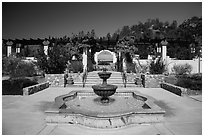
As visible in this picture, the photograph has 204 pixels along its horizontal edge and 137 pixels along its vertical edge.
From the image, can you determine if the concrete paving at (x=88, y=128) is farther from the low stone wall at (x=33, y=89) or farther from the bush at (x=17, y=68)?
the bush at (x=17, y=68)

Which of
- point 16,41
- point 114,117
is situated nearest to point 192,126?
point 114,117

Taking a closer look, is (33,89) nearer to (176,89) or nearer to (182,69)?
(176,89)

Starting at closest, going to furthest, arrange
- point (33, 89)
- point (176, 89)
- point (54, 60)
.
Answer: point (176, 89) < point (33, 89) < point (54, 60)

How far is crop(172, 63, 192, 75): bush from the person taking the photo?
21781mm

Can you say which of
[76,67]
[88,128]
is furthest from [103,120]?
[76,67]

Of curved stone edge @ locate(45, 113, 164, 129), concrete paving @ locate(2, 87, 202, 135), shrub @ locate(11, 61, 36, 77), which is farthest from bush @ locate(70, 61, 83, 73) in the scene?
curved stone edge @ locate(45, 113, 164, 129)

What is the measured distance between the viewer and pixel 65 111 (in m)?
6.43

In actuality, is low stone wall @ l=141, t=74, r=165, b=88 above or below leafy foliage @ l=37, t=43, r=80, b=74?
below

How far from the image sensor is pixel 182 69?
71.8 ft

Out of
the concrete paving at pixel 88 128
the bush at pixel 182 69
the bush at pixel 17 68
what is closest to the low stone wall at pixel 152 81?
the bush at pixel 182 69

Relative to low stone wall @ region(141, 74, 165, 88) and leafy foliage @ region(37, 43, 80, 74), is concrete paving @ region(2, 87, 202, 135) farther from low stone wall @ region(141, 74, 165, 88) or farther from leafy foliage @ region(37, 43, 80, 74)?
leafy foliage @ region(37, 43, 80, 74)

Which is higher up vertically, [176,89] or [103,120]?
[176,89]

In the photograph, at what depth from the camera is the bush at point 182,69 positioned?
21781 mm

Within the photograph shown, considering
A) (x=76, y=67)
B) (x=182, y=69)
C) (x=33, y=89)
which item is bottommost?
(x=33, y=89)
